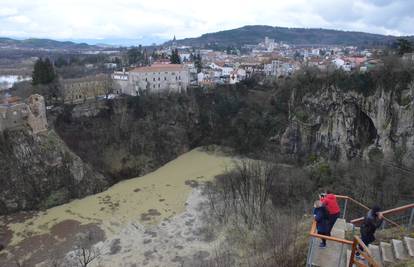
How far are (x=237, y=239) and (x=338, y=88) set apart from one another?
2810cm

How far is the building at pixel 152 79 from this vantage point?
56.1m

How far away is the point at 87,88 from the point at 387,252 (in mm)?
53772

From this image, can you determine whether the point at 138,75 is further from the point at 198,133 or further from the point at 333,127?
the point at 333,127

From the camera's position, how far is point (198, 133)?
53.3m

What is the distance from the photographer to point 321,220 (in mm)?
9414

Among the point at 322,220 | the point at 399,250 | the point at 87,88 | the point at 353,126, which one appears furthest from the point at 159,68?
the point at 399,250

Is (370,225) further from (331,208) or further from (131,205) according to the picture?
(131,205)

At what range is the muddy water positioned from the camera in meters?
29.0

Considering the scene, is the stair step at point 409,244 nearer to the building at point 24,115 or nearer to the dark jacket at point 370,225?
the dark jacket at point 370,225

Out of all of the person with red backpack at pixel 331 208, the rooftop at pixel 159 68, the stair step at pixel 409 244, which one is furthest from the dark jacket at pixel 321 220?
the rooftop at pixel 159 68

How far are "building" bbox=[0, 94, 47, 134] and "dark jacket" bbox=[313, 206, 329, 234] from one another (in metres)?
35.4

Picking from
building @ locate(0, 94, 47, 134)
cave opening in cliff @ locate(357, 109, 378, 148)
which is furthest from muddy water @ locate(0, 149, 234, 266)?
cave opening in cliff @ locate(357, 109, 378, 148)

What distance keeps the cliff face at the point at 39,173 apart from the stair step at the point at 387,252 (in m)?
31.8

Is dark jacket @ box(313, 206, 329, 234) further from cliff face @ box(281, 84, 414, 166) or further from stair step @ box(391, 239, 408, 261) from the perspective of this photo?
cliff face @ box(281, 84, 414, 166)
